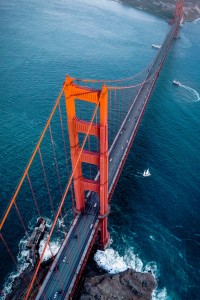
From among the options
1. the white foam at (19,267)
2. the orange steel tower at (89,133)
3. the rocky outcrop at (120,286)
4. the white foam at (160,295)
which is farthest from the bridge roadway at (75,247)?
the white foam at (160,295)

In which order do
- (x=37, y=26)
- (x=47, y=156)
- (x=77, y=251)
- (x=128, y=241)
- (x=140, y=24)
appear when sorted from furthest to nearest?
1. (x=140, y=24)
2. (x=37, y=26)
3. (x=47, y=156)
4. (x=128, y=241)
5. (x=77, y=251)

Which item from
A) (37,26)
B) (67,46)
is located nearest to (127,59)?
(67,46)

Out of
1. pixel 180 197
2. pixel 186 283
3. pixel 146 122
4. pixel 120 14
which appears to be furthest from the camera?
pixel 120 14

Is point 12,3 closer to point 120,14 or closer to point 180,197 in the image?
point 120,14

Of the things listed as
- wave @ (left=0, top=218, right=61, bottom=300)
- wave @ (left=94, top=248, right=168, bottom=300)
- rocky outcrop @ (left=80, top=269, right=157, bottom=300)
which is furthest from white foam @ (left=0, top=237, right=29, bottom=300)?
wave @ (left=94, top=248, right=168, bottom=300)

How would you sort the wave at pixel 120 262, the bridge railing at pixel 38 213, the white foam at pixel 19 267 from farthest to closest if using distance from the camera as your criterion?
the wave at pixel 120 262, the bridge railing at pixel 38 213, the white foam at pixel 19 267

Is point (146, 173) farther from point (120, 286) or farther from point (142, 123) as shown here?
point (120, 286)

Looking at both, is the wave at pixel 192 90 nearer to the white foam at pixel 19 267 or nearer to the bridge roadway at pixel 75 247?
the bridge roadway at pixel 75 247

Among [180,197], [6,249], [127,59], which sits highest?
[127,59]
